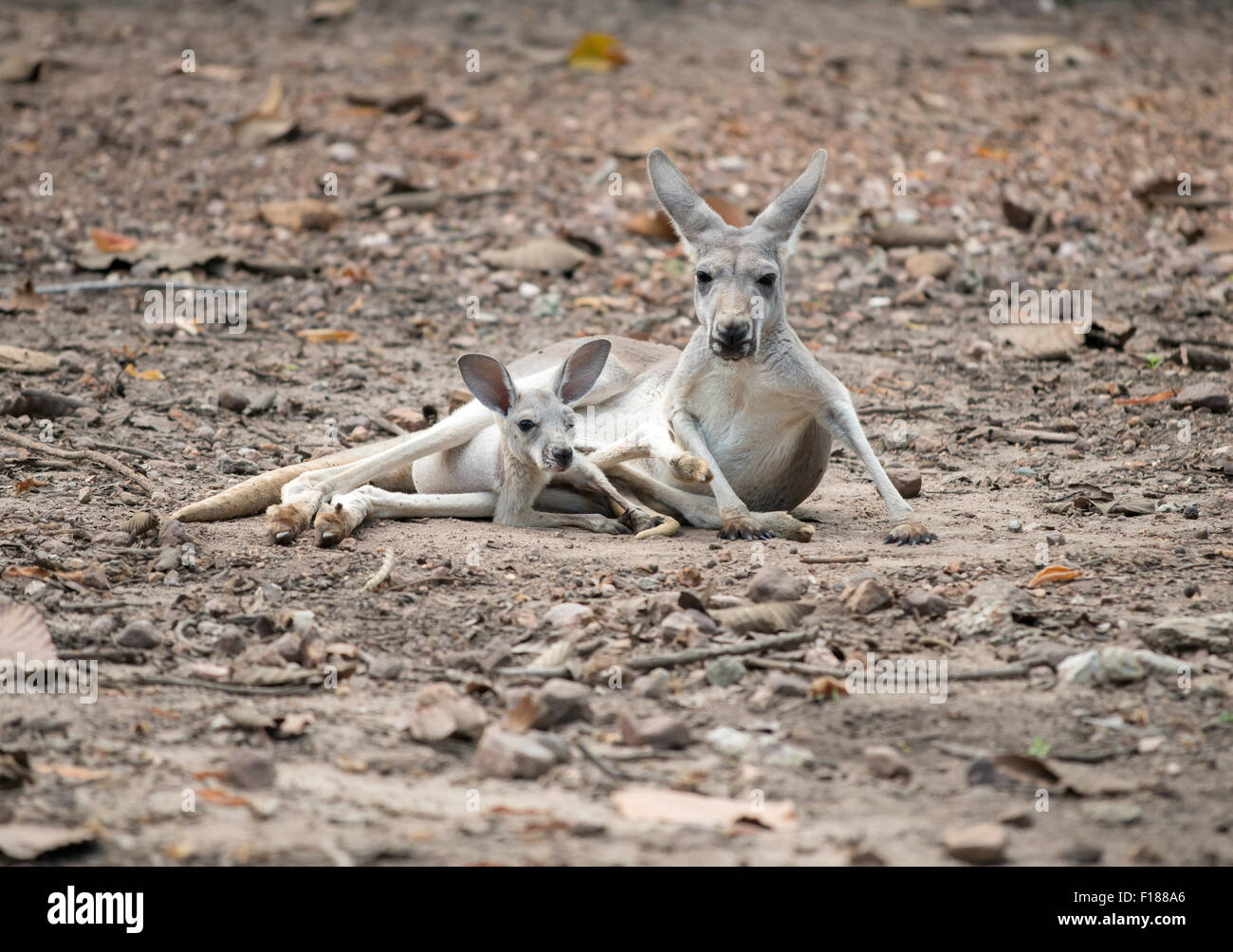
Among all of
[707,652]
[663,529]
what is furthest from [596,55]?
[707,652]

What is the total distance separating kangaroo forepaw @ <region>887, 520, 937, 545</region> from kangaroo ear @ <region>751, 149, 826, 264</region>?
4.15 ft

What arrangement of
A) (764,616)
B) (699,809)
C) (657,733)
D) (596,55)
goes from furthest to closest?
(596,55), (764,616), (657,733), (699,809)

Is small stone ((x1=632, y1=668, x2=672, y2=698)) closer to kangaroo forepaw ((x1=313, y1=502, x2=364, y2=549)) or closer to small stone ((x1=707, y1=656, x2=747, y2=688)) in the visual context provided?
small stone ((x1=707, y1=656, x2=747, y2=688))

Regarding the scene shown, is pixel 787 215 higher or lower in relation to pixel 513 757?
higher

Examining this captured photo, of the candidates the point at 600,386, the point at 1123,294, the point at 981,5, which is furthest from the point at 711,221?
the point at 981,5

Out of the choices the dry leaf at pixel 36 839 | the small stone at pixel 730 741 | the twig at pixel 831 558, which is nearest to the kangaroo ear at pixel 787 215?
the twig at pixel 831 558

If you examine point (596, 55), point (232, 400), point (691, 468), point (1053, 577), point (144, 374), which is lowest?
point (1053, 577)

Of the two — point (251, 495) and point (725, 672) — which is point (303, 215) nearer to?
point (251, 495)

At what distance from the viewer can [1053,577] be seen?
446 cm

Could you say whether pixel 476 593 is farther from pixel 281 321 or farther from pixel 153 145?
pixel 153 145

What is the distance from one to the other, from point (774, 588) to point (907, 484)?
171 centimetres

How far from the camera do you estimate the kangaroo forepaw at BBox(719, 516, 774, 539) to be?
207 inches

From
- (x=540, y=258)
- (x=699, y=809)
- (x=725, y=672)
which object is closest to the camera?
(x=699, y=809)

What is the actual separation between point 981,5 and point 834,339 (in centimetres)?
747
